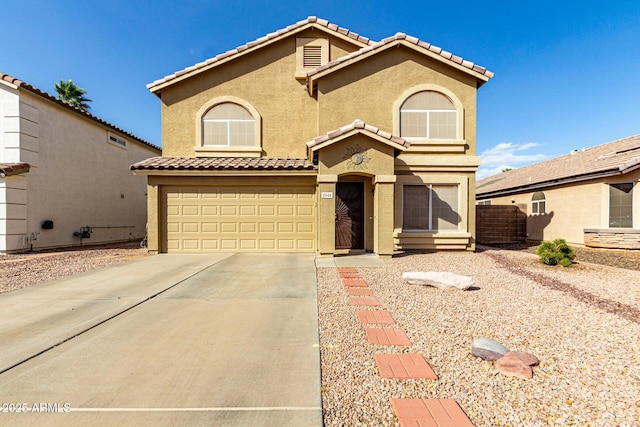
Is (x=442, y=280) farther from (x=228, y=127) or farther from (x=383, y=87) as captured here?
(x=228, y=127)

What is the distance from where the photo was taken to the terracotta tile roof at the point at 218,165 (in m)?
9.81

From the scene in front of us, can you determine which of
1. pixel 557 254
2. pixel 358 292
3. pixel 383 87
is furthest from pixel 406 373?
pixel 383 87

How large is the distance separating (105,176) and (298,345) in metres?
16.1

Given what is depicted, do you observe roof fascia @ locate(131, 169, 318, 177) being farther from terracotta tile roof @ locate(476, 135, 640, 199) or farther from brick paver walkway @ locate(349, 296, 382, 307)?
terracotta tile roof @ locate(476, 135, 640, 199)

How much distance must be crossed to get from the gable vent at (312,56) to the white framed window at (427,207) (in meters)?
6.44

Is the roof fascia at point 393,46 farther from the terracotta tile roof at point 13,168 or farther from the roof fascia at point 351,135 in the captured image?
the terracotta tile roof at point 13,168

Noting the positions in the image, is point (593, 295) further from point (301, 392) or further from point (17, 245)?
point (17, 245)

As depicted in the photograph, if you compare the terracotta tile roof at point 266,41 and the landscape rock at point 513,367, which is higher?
the terracotta tile roof at point 266,41

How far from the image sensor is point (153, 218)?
10.1 meters

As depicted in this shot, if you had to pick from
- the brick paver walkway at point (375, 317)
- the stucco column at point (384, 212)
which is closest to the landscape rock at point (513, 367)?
the brick paver walkway at point (375, 317)

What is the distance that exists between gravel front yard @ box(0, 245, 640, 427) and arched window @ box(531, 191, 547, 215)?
8212 mm

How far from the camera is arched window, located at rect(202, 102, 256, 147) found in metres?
11.3

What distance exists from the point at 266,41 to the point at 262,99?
2304 millimetres

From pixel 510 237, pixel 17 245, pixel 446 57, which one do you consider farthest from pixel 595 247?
pixel 17 245
